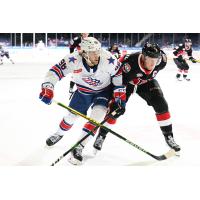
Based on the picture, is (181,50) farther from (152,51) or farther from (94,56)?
(94,56)

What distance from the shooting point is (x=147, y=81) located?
2129 mm

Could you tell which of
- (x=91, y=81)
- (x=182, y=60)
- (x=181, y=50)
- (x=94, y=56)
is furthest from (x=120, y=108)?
(x=182, y=60)

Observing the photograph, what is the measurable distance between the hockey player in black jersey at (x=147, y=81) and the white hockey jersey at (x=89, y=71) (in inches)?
2.8

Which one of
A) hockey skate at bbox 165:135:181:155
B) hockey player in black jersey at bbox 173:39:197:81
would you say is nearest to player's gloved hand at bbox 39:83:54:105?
hockey skate at bbox 165:135:181:155

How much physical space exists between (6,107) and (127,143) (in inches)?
52.6

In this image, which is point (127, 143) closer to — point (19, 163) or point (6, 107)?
point (19, 163)

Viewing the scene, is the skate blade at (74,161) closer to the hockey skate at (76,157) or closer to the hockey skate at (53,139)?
the hockey skate at (76,157)

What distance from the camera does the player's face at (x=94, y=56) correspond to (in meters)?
1.86

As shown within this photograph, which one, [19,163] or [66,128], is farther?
[66,128]

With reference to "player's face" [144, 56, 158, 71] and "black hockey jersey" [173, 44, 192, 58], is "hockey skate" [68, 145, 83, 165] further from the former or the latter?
"black hockey jersey" [173, 44, 192, 58]

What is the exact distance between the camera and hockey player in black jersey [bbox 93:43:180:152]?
1.96 metres

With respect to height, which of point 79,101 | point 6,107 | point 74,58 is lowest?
point 6,107

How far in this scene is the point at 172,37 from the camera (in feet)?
9.94
